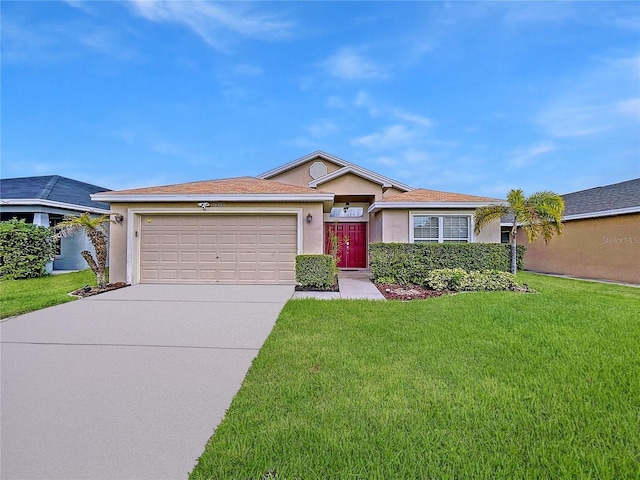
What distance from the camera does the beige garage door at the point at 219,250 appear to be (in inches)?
407

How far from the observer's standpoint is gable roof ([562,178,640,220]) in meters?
12.0

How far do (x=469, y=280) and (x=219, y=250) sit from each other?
813cm

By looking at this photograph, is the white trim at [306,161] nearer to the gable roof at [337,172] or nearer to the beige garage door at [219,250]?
the gable roof at [337,172]

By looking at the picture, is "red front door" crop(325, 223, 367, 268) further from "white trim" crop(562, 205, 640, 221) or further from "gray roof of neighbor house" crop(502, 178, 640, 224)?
"white trim" crop(562, 205, 640, 221)

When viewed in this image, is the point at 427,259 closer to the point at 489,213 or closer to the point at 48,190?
the point at 489,213

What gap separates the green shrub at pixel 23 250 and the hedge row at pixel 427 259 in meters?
12.4

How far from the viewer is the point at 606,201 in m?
13.7

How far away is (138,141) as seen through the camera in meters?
19.2

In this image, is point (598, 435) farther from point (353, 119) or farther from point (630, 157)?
point (630, 157)

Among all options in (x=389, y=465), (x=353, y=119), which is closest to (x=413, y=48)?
(x=353, y=119)

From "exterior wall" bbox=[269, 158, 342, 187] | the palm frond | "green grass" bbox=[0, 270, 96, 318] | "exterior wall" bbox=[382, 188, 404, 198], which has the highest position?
"exterior wall" bbox=[269, 158, 342, 187]

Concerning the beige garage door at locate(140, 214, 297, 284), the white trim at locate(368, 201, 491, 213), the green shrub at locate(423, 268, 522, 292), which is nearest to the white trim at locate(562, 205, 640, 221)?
the white trim at locate(368, 201, 491, 213)

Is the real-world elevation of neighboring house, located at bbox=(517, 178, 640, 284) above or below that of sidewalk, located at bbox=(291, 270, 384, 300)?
above

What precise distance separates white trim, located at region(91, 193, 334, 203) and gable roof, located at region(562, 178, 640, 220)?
11354 millimetres
